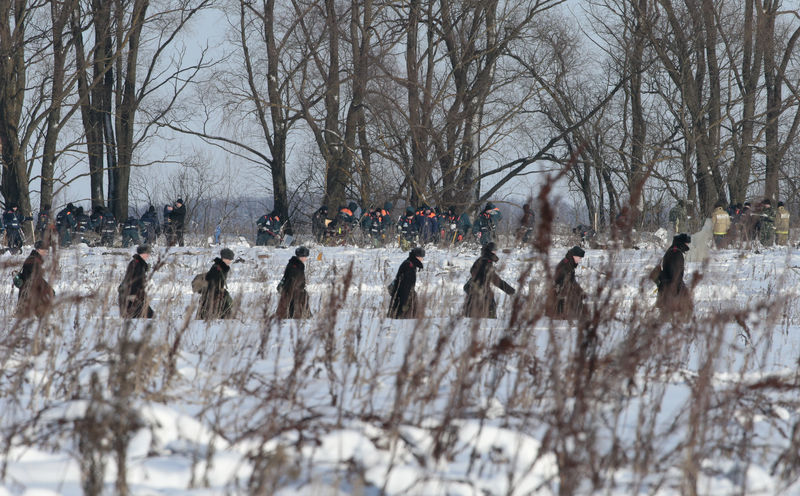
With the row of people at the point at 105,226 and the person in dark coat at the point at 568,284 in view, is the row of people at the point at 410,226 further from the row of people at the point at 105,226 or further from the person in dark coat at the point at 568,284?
the person in dark coat at the point at 568,284

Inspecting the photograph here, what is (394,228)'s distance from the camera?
768 inches

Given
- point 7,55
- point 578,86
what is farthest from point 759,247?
point 7,55

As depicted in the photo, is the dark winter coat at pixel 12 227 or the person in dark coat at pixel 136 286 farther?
the dark winter coat at pixel 12 227

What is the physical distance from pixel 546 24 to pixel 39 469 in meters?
21.9

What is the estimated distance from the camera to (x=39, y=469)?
285cm

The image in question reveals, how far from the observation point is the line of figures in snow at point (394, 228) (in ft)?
59.1

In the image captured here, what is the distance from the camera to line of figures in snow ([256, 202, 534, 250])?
18016mm

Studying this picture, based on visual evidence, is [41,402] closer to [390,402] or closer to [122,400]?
[122,400]

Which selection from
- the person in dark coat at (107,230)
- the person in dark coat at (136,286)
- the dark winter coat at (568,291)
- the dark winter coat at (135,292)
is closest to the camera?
the dark winter coat at (568,291)

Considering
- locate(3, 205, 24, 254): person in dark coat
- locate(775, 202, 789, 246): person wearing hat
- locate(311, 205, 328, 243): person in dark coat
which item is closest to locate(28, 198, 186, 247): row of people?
locate(3, 205, 24, 254): person in dark coat

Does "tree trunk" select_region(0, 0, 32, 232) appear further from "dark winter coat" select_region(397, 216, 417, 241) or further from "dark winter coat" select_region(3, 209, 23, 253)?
"dark winter coat" select_region(397, 216, 417, 241)

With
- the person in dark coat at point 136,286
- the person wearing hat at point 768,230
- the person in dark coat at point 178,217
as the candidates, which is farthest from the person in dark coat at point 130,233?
the person wearing hat at point 768,230

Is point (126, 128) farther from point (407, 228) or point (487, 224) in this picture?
point (487, 224)

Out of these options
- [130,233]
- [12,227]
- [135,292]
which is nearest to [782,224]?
[130,233]
